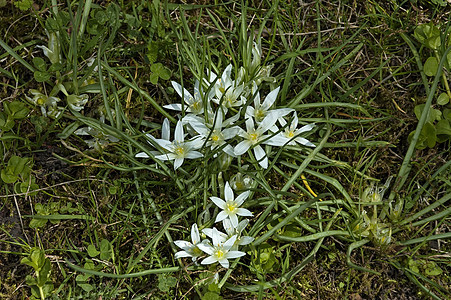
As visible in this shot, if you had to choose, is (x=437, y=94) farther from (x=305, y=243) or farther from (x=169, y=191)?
(x=169, y=191)

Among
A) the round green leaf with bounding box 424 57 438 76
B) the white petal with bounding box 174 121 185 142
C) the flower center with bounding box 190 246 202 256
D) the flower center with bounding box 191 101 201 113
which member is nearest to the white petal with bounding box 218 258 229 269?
the flower center with bounding box 190 246 202 256

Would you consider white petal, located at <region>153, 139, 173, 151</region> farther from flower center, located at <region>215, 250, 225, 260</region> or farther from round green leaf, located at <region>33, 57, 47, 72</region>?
round green leaf, located at <region>33, 57, 47, 72</region>

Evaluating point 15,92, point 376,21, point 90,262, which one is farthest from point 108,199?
point 376,21

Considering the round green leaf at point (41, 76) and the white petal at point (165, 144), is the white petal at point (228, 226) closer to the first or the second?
the white petal at point (165, 144)

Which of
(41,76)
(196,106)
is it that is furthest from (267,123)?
(41,76)

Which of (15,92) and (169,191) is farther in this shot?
(15,92)

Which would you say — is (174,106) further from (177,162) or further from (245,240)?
(245,240)
